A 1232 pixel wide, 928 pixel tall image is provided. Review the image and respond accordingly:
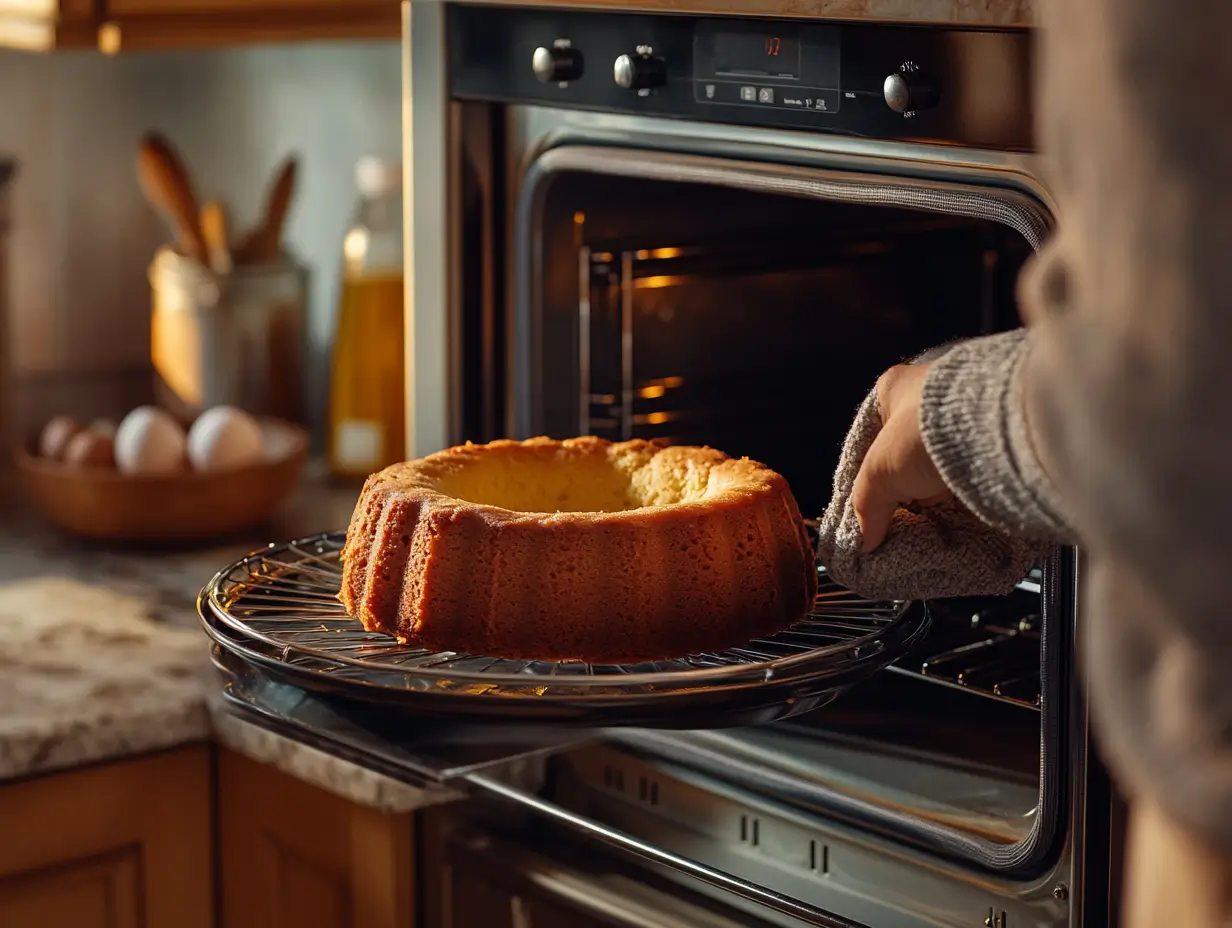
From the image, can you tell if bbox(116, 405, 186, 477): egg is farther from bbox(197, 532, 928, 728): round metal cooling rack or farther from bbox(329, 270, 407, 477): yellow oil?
bbox(197, 532, 928, 728): round metal cooling rack

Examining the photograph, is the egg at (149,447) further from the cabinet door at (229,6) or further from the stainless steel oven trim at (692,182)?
the stainless steel oven trim at (692,182)

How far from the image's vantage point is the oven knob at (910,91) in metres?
0.89

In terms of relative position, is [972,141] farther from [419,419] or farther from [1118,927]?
[419,419]

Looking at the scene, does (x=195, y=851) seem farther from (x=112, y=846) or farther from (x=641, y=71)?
(x=641, y=71)

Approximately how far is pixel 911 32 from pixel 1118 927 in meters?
0.47

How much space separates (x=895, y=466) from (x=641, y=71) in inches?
14.0

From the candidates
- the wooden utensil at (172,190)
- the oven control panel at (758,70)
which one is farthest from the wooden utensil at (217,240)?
the oven control panel at (758,70)

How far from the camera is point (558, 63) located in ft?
3.63

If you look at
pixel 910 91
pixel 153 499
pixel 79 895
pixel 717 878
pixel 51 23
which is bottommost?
pixel 79 895

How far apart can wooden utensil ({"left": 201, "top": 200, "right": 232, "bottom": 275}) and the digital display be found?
113cm

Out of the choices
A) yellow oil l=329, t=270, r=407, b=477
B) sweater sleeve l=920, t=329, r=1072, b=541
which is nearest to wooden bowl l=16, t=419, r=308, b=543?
yellow oil l=329, t=270, r=407, b=477

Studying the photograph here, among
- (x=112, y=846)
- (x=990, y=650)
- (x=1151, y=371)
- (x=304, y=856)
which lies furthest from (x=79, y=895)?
(x=1151, y=371)

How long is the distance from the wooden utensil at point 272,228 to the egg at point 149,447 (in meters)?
0.33

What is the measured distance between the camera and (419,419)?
4.12ft
